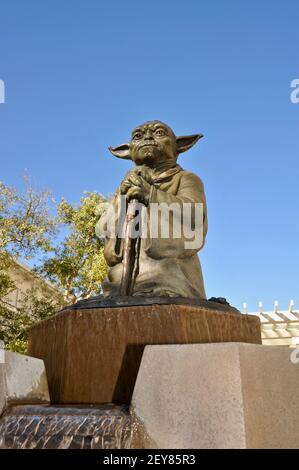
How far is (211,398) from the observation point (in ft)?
9.06

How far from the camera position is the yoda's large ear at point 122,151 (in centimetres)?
613

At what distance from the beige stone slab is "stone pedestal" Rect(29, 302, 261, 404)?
96mm

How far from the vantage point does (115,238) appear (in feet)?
17.1

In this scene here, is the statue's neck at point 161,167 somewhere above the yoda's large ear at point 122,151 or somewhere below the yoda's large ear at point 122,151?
below

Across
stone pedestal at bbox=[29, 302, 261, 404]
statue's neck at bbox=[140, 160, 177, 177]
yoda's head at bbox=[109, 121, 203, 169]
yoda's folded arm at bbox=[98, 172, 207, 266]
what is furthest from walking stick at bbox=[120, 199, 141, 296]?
yoda's head at bbox=[109, 121, 203, 169]

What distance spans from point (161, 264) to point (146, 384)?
1.91 meters

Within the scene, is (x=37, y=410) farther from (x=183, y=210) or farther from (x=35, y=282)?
(x=35, y=282)

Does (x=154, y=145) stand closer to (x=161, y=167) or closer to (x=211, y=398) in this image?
(x=161, y=167)

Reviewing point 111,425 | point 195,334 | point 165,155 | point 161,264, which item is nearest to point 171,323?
point 195,334

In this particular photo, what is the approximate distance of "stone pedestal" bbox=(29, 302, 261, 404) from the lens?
11.7 ft

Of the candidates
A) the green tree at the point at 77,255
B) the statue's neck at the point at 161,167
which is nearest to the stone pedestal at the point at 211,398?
the statue's neck at the point at 161,167

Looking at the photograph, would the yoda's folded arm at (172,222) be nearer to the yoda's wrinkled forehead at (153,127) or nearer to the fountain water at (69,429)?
the yoda's wrinkled forehead at (153,127)

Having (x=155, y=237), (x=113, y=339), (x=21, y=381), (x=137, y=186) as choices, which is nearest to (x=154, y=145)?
(x=137, y=186)

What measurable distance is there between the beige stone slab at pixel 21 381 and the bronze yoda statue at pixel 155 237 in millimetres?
1049
